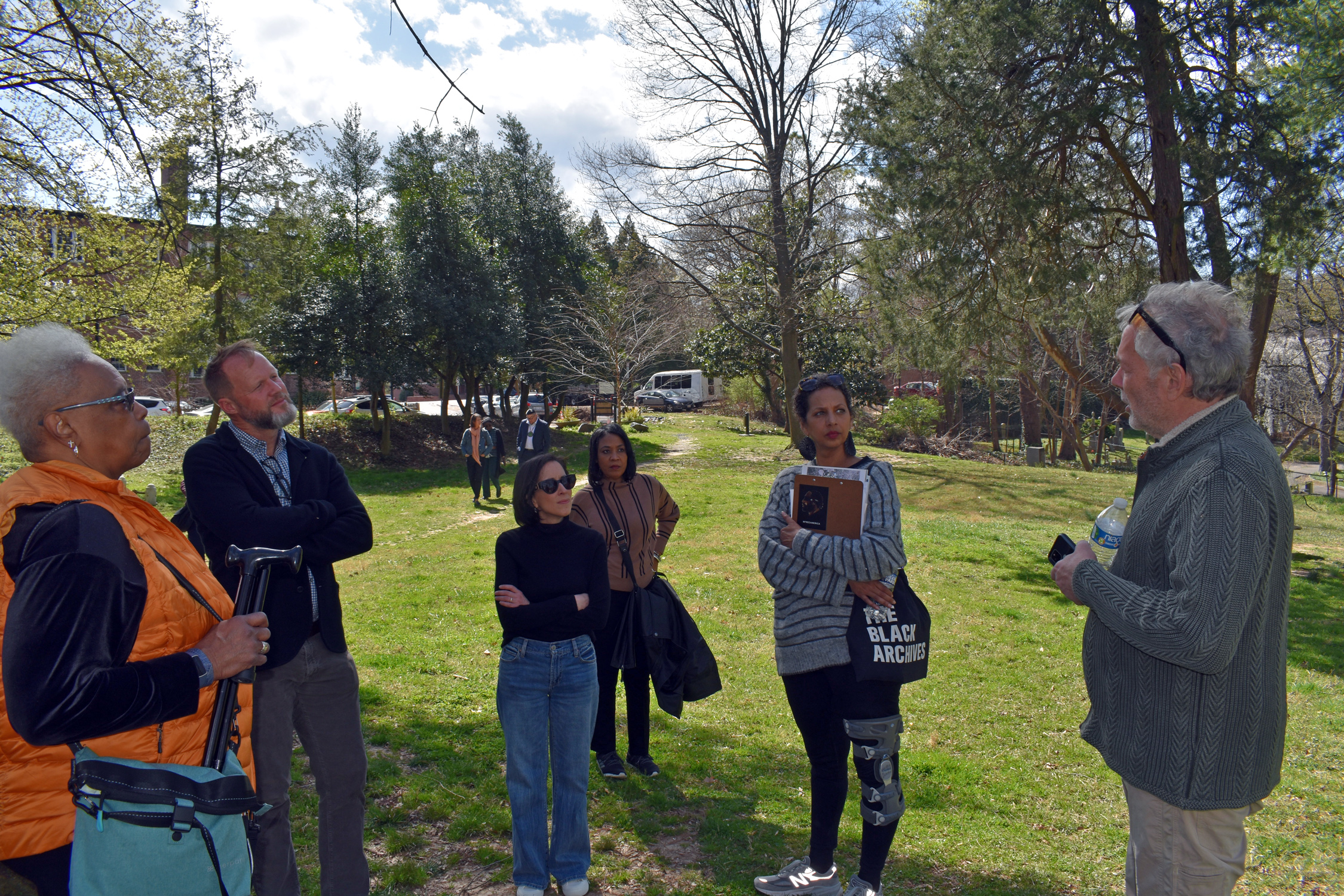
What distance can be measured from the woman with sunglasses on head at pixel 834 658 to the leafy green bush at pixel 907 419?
26.6 m

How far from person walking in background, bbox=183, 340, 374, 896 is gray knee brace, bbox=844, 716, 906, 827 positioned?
1916 mm

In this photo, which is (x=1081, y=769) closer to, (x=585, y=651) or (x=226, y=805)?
(x=585, y=651)

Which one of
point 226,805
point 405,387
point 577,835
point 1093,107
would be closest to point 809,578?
point 577,835

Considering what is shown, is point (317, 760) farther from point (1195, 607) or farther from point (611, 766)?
point (1195, 607)

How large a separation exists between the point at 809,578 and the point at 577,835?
1469mm

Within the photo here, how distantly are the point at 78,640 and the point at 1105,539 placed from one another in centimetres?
286

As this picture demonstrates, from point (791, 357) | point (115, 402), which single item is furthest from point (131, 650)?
point (791, 357)

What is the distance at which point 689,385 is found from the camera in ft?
151

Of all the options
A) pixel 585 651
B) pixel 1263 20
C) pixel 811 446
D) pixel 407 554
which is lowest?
pixel 407 554

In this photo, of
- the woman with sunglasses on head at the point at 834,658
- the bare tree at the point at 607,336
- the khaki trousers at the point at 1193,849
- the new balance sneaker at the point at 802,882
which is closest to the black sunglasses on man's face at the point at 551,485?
the woman with sunglasses on head at the point at 834,658

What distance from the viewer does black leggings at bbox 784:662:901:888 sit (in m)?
3.06

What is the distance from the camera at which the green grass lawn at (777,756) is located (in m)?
3.65

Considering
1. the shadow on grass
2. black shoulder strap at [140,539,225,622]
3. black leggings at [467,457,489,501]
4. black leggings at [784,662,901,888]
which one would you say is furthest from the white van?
black shoulder strap at [140,539,225,622]

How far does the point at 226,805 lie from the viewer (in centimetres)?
190
